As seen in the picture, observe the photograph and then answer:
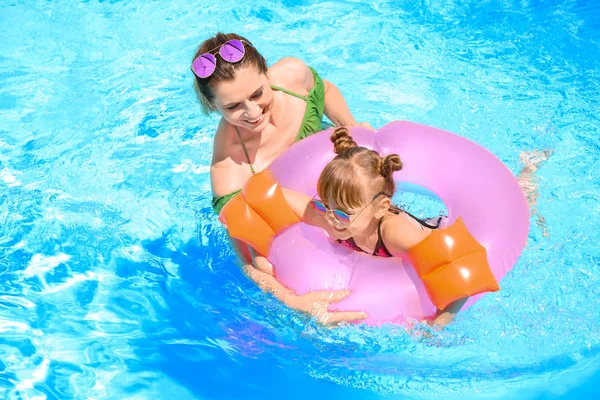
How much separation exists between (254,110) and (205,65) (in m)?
0.34

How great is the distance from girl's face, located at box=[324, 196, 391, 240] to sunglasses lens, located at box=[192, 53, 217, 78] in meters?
0.92

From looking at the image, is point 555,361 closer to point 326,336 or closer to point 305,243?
point 326,336

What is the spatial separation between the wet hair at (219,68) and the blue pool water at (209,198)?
3.55 ft

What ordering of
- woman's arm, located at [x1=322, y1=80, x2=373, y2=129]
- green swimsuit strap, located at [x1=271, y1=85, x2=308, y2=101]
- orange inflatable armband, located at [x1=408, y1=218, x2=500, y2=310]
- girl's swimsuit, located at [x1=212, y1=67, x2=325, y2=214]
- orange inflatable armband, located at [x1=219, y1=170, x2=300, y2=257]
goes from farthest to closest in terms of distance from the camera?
woman's arm, located at [x1=322, y1=80, x2=373, y2=129]
girl's swimsuit, located at [x1=212, y1=67, x2=325, y2=214]
green swimsuit strap, located at [x1=271, y1=85, x2=308, y2=101]
orange inflatable armband, located at [x1=219, y1=170, x2=300, y2=257]
orange inflatable armband, located at [x1=408, y1=218, x2=500, y2=310]

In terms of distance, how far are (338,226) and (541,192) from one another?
1.81 m

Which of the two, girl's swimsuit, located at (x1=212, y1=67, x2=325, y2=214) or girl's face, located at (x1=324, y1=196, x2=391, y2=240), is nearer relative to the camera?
girl's face, located at (x1=324, y1=196, x2=391, y2=240)

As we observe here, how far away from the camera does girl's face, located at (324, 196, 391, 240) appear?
3027mm

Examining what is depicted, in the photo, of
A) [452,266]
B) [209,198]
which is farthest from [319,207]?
[209,198]

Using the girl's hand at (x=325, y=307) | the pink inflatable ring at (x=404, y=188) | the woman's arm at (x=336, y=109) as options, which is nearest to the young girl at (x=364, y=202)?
the pink inflatable ring at (x=404, y=188)

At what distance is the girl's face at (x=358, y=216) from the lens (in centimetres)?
303

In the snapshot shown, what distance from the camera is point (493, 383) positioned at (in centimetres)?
346

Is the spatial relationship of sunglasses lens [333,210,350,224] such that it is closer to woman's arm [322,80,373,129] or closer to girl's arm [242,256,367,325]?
girl's arm [242,256,367,325]

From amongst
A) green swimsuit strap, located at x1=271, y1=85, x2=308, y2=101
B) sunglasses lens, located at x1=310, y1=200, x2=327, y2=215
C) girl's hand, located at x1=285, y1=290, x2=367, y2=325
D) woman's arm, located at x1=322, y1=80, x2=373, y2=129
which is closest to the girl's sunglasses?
sunglasses lens, located at x1=310, y1=200, x2=327, y2=215

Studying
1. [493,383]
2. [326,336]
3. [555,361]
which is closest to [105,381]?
[326,336]
